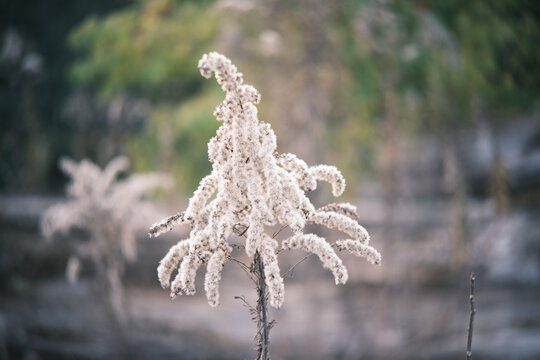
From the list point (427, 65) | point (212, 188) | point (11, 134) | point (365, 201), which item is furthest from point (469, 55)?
point (11, 134)

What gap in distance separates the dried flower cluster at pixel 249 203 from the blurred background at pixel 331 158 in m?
3.58

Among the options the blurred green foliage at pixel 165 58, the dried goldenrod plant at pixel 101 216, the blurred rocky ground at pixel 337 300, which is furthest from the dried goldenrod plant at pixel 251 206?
the blurred green foliage at pixel 165 58

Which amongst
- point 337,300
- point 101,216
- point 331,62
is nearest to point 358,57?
point 331,62

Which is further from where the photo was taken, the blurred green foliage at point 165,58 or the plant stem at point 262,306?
the blurred green foliage at point 165,58

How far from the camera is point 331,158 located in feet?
25.5

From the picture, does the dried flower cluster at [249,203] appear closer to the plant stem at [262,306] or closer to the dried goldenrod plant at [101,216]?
the plant stem at [262,306]

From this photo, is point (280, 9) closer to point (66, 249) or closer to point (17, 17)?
point (66, 249)

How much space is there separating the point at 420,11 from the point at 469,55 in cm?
119

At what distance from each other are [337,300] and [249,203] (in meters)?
7.53

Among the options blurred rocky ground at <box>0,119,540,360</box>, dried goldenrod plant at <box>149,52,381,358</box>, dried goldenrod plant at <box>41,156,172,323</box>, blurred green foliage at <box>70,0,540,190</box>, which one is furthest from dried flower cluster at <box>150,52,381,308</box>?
blurred green foliage at <box>70,0,540,190</box>

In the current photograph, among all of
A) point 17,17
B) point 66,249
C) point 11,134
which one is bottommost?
point 66,249

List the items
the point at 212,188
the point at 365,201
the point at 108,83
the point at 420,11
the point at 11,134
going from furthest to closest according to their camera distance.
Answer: the point at 365,201, the point at 11,134, the point at 108,83, the point at 420,11, the point at 212,188

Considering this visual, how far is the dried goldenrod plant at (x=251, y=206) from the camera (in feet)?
4.77

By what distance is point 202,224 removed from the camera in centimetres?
166
